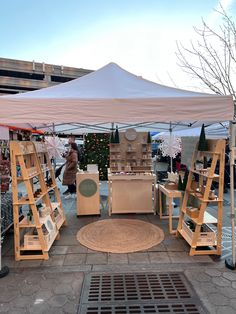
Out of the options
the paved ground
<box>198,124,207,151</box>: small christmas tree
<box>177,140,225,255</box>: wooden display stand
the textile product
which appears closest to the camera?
the paved ground

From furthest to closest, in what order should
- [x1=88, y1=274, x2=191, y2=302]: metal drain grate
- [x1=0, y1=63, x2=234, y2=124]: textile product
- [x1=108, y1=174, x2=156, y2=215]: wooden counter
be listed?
[x1=108, y1=174, x2=156, y2=215]: wooden counter, [x1=0, y1=63, x2=234, y2=124]: textile product, [x1=88, y1=274, x2=191, y2=302]: metal drain grate

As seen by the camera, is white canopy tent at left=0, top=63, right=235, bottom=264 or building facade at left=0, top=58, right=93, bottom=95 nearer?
white canopy tent at left=0, top=63, right=235, bottom=264

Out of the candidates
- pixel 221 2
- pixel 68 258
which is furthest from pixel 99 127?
pixel 221 2

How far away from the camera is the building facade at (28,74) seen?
4900cm

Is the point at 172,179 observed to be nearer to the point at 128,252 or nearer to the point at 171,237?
the point at 171,237

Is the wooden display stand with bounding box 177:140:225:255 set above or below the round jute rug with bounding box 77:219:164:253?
above

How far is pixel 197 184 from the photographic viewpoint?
4.03 m

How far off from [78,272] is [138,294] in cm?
87

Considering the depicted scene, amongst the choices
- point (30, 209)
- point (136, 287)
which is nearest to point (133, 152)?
point (30, 209)

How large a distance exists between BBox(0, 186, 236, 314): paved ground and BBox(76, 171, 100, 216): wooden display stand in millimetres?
1289

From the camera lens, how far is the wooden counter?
5633mm

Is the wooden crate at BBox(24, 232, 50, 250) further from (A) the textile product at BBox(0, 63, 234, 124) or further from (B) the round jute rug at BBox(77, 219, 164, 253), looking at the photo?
(A) the textile product at BBox(0, 63, 234, 124)

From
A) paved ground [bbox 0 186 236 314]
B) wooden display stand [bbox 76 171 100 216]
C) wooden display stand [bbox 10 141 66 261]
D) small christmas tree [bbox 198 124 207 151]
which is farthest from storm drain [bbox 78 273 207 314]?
wooden display stand [bbox 76 171 100 216]

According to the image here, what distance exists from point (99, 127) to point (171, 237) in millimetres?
3294
